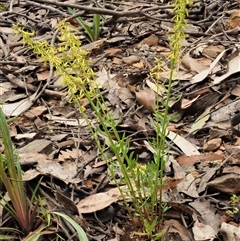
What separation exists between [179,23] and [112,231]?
28.3 inches

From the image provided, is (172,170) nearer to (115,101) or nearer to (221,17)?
(115,101)

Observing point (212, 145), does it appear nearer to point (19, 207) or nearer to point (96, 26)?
point (19, 207)

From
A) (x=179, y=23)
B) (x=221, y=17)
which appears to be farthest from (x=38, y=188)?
(x=221, y=17)

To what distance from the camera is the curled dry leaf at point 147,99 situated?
7.46 feet

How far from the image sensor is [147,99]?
7.55 ft

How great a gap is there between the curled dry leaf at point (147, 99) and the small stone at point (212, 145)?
1.04 feet

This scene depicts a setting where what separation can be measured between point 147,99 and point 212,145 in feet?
1.33

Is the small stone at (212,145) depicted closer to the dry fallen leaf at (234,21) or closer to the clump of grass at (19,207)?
the clump of grass at (19,207)

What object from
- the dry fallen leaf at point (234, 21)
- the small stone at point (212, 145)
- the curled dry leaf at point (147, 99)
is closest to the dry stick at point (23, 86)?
the curled dry leaf at point (147, 99)

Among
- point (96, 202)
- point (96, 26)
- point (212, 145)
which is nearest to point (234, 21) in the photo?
point (96, 26)

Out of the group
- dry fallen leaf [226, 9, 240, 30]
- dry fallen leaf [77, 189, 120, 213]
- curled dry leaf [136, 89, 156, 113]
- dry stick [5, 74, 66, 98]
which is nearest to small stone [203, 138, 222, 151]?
curled dry leaf [136, 89, 156, 113]

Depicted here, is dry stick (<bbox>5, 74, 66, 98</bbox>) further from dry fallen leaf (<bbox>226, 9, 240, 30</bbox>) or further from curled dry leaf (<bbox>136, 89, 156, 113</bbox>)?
dry fallen leaf (<bbox>226, 9, 240, 30</bbox>)

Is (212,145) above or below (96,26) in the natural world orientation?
below

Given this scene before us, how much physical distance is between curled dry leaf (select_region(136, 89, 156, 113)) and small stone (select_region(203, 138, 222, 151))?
0.32 m
